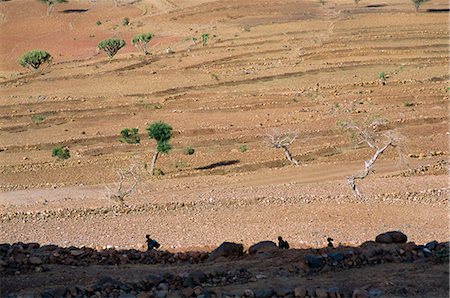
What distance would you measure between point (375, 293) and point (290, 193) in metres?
12.8

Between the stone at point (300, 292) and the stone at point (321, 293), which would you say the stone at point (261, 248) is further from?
the stone at point (321, 293)

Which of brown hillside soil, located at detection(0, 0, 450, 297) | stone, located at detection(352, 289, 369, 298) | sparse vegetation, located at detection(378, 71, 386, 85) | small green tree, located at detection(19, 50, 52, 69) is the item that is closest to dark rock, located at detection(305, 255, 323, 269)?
brown hillside soil, located at detection(0, 0, 450, 297)

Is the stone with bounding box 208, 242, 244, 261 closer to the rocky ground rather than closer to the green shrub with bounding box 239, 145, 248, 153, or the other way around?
the rocky ground

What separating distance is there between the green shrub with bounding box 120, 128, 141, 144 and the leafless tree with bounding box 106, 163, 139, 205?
667cm

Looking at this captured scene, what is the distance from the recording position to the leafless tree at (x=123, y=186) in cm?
2362

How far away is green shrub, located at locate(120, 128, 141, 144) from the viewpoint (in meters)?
34.8

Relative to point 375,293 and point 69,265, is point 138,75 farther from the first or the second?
point 375,293

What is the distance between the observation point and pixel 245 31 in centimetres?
7131

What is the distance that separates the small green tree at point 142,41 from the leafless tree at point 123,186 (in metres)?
37.4

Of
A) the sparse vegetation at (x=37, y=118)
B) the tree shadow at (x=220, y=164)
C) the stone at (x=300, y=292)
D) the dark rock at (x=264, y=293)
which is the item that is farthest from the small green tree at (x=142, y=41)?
the stone at (x=300, y=292)

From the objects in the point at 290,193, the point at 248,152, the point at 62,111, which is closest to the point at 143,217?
the point at 290,193

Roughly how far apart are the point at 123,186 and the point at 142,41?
132ft

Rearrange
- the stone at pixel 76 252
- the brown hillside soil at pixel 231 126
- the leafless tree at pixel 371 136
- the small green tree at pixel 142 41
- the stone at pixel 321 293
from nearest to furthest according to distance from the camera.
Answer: the stone at pixel 321 293 → the stone at pixel 76 252 → the brown hillside soil at pixel 231 126 → the leafless tree at pixel 371 136 → the small green tree at pixel 142 41

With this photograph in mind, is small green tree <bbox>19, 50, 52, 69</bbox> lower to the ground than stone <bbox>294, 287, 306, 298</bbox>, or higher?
higher
